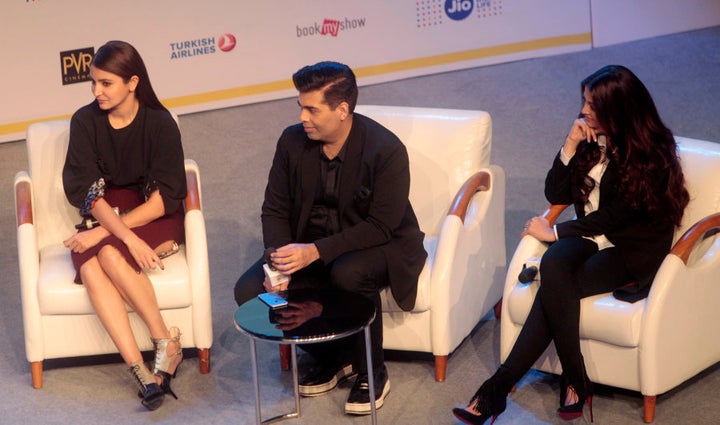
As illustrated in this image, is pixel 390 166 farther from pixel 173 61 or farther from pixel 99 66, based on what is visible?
pixel 173 61

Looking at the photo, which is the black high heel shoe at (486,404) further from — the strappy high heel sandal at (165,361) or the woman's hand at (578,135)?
the strappy high heel sandal at (165,361)

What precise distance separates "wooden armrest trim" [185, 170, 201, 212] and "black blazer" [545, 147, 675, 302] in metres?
1.49

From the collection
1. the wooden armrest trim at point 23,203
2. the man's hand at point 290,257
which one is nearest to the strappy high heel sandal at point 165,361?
the man's hand at point 290,257

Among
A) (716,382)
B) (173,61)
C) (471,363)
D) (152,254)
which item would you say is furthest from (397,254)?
(173,61)

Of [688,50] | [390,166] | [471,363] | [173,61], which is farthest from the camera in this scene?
[688,50]

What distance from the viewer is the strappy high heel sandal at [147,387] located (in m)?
4.06

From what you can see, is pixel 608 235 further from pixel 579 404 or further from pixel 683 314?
pixel 579 404

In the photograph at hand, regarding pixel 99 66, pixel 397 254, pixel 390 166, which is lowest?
pixel 397 254

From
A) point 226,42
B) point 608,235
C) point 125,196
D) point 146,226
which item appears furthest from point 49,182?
point 226,42

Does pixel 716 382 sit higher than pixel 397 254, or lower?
lower

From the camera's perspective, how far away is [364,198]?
4.09 m

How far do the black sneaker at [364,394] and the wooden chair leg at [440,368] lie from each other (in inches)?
8.2

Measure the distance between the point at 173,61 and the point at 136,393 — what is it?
3.41m

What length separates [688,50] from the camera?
8.23m
